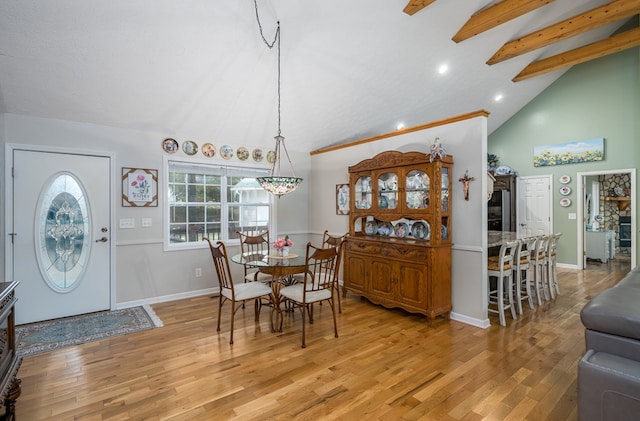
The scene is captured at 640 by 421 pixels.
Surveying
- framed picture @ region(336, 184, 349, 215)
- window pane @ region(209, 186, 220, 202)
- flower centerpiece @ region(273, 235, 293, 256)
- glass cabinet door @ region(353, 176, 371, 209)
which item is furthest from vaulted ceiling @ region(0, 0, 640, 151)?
flower centerpiece @ region(273, 235, 293, 256)

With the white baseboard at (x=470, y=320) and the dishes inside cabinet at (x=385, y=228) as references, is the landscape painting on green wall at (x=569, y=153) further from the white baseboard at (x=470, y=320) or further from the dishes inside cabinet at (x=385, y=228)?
the white baseboard at (x=470, y=320)

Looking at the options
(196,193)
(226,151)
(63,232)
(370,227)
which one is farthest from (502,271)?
(63,232)

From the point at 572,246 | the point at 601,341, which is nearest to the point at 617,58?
the point at 572,246

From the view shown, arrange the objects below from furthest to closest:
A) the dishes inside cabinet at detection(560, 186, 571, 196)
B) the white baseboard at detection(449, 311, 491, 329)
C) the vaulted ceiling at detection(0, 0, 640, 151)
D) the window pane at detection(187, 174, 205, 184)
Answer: the dishes inside cabinet at detection(560, 186, 571, 196) → the window pane at detection(187, 174, 205, 184) → the white baseboard at detection(449, 311, 491, 329) → the vaulted ceiling at detection(0, 0, 640, 151)

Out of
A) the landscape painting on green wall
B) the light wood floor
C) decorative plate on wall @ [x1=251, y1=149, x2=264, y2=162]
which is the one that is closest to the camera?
the light wood floor

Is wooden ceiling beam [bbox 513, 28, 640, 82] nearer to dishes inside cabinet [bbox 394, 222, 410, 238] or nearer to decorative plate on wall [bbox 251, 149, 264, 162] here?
dishes inside cabinet [bbox 394, 222, 410, 238]

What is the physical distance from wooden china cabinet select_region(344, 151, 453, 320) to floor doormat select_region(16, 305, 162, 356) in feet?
8.59

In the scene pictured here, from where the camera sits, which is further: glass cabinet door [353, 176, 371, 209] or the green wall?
the green wall

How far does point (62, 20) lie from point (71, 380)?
2872 mm

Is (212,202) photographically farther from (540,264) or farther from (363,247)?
(540,264)

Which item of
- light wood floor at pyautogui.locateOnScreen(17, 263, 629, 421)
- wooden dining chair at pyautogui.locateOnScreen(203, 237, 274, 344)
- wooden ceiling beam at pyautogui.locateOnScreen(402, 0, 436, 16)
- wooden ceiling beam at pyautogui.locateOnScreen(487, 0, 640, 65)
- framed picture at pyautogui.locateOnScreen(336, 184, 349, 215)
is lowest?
light wood floor at pyautogui.locateOnScreen(17, 263, 629, 421)

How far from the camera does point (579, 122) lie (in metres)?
6.49

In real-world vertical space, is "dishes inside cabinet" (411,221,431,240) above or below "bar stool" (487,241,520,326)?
above

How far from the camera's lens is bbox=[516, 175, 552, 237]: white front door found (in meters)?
6.95
